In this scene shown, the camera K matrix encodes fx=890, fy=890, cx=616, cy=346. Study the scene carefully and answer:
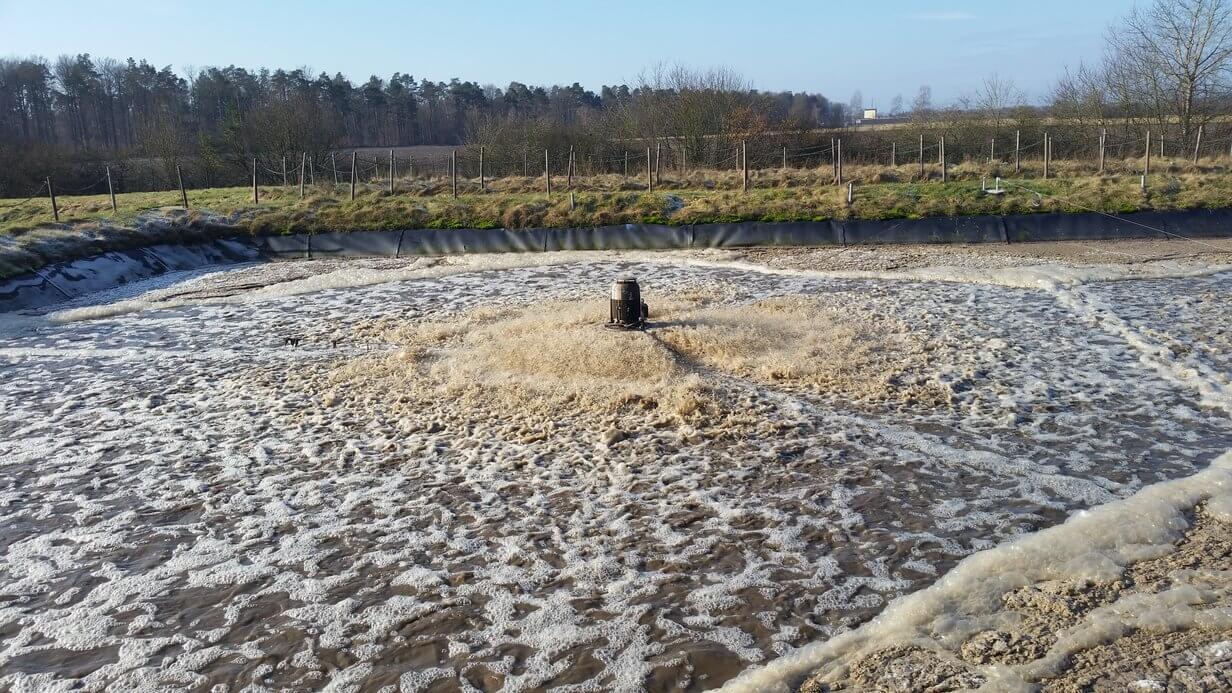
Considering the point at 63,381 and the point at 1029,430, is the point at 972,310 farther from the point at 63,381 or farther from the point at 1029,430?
the point at 63,381

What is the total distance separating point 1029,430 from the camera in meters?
6.25

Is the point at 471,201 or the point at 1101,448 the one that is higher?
the point at 471,201

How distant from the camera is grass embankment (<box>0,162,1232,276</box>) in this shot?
16297 mm

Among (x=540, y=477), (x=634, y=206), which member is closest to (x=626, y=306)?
(x=540, y=477)

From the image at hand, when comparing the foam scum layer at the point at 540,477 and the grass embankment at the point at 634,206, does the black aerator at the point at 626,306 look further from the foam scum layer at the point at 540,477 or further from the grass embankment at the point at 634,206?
the grass embankment at the point at 634,206

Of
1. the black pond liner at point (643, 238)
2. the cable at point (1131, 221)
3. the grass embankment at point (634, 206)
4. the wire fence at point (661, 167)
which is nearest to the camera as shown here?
the cable at point (1131, 221)

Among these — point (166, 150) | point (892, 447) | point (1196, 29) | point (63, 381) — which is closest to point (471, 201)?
point (63, 381)

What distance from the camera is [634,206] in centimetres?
1830

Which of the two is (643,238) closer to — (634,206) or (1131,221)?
(634,206)

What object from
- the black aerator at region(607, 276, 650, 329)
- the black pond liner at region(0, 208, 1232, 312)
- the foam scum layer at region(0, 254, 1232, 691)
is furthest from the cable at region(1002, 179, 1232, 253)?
the black aerator at region(607, 276, 650, 329)

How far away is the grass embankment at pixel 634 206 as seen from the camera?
1630cm

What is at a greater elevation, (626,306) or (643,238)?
(643,238)

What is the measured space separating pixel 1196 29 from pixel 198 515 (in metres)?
32.7

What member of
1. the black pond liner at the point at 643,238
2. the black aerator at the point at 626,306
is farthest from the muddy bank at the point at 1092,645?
the black pond liner at the point at 643,238
